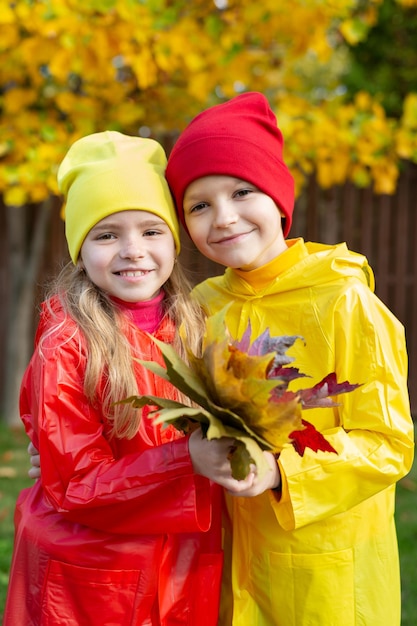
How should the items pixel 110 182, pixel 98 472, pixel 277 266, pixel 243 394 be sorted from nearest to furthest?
pixel 243 394 → pixel 98 472 → pixel 110 182 → pixel 277 266

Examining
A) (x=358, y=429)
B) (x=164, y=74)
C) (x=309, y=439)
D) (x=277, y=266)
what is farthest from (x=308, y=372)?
(x=164, y=74)

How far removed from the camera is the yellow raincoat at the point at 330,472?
6.28ft

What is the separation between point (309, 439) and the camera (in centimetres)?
162

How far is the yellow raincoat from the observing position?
6.28ft

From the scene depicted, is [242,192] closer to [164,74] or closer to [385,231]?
[164,74]

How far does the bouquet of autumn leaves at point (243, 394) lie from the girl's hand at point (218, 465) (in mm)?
66

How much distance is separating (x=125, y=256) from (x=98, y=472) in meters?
0.60

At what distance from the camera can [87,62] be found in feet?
14.0

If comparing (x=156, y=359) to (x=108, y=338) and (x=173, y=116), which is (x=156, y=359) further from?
(x=173, y=116)

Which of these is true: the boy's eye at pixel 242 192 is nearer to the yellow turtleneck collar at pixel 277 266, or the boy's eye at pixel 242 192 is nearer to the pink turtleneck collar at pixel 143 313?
the yellow turtleneck collar at pixel 277 266

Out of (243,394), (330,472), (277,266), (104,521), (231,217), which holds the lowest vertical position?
(104,521)

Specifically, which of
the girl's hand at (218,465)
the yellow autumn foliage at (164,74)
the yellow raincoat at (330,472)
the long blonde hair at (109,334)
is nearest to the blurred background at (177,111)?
the yellow autumn foliage at (164,74)

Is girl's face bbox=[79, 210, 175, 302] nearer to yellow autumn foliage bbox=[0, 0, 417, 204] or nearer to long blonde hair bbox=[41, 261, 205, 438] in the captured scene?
long blonde hair bbox=[41, 261, 205, 438]

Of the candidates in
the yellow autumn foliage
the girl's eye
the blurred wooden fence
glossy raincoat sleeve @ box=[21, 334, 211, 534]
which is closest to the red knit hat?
the girl's eye
